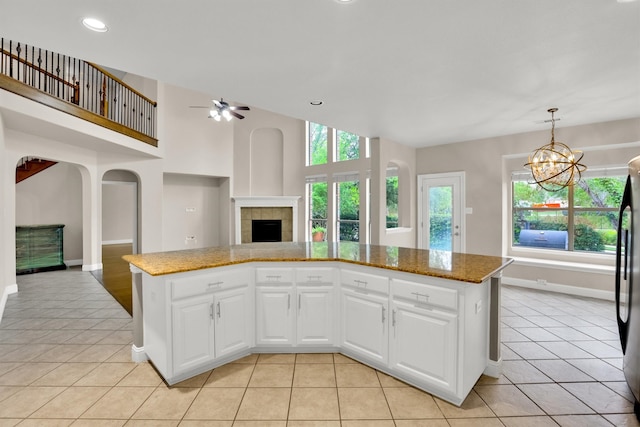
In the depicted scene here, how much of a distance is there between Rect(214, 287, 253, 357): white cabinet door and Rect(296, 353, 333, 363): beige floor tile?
0.46 meters

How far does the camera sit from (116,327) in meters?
3.42

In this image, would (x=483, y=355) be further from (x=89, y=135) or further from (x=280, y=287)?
(x=89, y=135)

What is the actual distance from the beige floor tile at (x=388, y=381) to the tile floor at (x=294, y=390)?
0.01 metres

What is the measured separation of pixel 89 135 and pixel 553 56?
6.12 m

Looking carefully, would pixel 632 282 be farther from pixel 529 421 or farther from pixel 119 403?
pixel 119 403

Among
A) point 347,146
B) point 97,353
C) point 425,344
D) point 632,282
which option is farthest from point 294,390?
point 347,146

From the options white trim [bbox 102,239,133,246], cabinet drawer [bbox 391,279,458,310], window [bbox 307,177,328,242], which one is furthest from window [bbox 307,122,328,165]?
white trim [bbox 102,239,133,246]

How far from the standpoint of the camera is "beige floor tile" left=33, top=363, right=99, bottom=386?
2.33 metres

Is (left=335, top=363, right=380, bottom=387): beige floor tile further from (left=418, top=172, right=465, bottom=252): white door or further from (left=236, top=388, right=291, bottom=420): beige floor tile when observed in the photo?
(left=418, top=172, right=465, bottom=252): white door

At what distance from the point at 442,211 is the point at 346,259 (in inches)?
152

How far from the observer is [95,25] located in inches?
78.5

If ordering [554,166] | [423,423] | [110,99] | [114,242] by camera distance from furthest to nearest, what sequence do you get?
[114,242] → [110,99] → [554,166] → [423,423]

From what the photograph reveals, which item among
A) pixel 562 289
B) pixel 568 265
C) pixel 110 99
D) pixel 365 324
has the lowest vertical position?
pixel 562 289

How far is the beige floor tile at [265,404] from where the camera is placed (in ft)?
6.39
